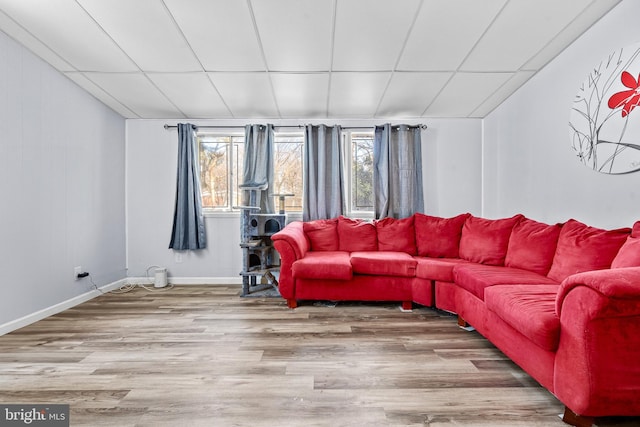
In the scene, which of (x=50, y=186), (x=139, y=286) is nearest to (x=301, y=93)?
(x=50, y=186)

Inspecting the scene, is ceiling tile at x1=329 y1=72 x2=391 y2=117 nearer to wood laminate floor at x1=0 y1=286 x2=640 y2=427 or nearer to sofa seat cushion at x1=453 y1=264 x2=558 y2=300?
sofa seat cushion at x1=453 y1=264 x2=558 y2=300

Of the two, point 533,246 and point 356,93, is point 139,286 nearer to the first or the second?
point 356,93

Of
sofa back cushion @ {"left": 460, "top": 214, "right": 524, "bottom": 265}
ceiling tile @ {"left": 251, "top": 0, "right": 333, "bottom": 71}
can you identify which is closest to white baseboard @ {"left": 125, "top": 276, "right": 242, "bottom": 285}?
ceiling tile @ {"left": 251, "top": 0, "right": 333, "bottom": 71}

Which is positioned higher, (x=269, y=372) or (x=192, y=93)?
(x=192, y=93)

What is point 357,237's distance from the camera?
11.4ft

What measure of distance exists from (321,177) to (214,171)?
1.56 metres

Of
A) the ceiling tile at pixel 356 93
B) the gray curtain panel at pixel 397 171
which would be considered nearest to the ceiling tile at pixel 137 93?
the ceiling tile at pixel 356 93

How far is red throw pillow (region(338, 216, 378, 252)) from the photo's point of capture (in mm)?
3473

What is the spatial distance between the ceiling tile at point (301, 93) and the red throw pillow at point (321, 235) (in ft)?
4.73

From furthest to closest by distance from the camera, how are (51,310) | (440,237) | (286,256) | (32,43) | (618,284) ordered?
(440,237), (286,256), (51,310), (32,43), (618,284)

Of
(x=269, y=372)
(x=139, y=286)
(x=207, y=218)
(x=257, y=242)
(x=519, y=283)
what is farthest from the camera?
(x=207, y=218)

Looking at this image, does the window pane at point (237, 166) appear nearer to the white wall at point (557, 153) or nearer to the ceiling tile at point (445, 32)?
the ceiling tile at point (445, 32)

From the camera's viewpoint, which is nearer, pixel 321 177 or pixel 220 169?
pixel 321 177

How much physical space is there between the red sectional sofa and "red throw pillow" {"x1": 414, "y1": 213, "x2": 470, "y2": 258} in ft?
0.04
